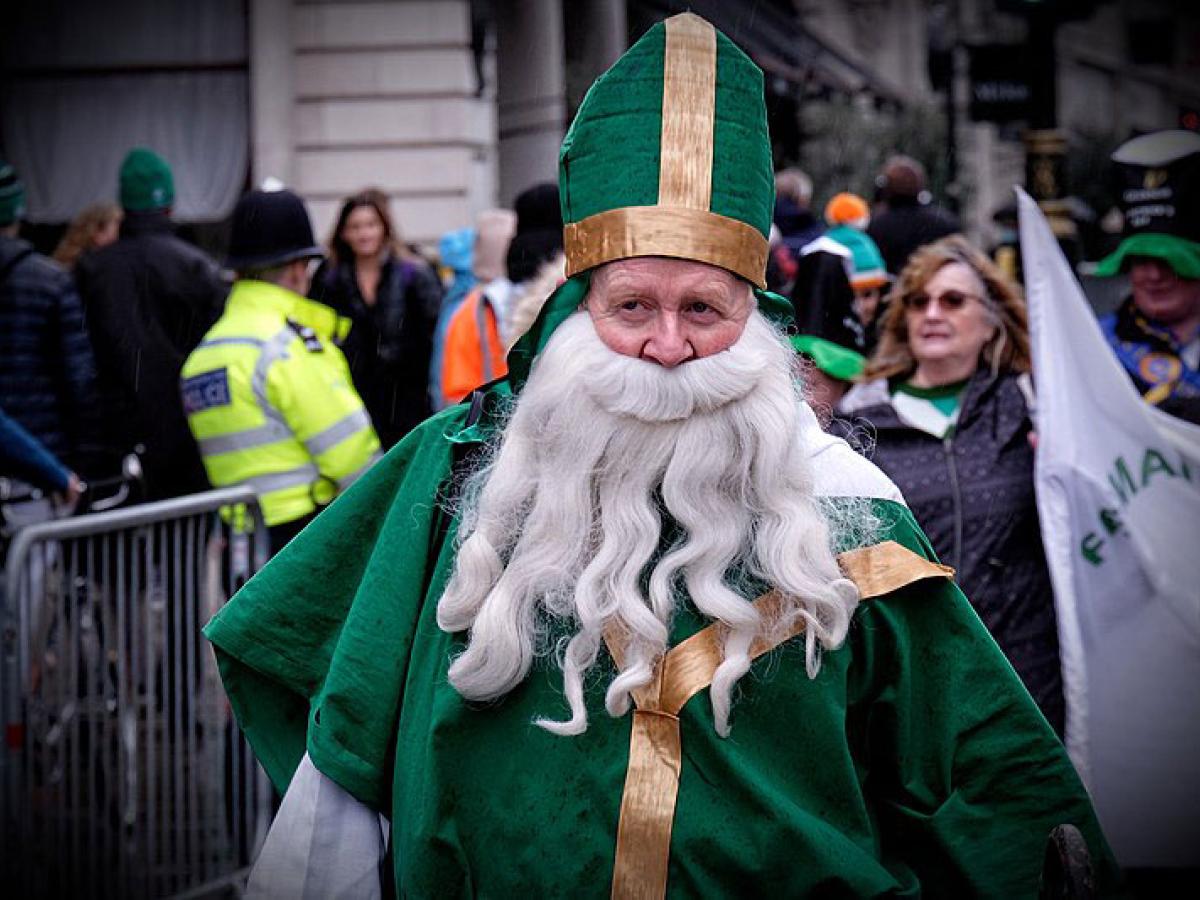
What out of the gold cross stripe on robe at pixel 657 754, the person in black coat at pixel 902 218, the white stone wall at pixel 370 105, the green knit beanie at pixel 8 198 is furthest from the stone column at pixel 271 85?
the gold cross stripe on robe at pixel 657 754


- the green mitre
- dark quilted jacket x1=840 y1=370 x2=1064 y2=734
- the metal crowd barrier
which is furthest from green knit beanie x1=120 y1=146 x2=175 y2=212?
the green mitre

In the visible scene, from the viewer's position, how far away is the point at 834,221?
912 centimetres

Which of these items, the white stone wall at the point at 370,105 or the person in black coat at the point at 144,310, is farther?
the white stone wall at the point at 370,105

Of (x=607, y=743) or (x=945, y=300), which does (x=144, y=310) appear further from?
(x=607, y=743)

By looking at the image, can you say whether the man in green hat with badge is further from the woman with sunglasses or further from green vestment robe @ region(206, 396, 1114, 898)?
green vestment robe @ region(206, 396, 1114, 898)

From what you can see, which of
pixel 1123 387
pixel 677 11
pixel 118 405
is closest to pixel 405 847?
pixel 677 11

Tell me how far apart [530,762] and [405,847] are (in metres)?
0.24

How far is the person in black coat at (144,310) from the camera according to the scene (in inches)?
276

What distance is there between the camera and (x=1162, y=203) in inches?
231

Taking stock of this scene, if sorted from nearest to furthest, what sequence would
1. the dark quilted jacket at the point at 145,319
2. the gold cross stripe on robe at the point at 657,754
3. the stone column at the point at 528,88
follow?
the gold cross stripe on robe at the point at 657,754, the dark quilted jacket at the point at 145,319, the stone column at the point at 528,88

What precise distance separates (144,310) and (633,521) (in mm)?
4847

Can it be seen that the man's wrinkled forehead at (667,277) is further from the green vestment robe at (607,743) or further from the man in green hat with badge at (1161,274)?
the man in green hat with badge at (1161,274)

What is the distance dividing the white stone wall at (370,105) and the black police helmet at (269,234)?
7352 millimetres

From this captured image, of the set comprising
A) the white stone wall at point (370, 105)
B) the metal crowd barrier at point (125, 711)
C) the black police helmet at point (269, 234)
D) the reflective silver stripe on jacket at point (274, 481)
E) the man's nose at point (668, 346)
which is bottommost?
the metal crowd barrier at point (125, 711)
